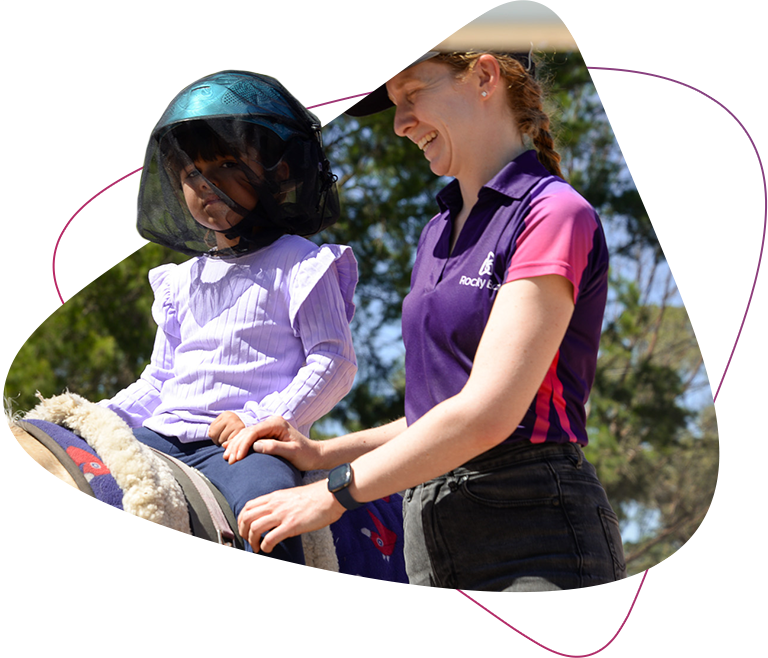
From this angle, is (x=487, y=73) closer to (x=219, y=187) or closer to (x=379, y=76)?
(x=379, y=76)

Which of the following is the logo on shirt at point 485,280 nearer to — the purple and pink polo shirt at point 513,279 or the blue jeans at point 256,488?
the purple and pink polo shirt at point 513,279

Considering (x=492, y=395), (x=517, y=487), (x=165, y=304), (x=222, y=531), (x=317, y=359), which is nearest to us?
(x=492, y=395)

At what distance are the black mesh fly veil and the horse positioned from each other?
59cm

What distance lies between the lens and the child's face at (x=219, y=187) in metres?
1.88

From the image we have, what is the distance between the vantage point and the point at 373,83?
4.78ft

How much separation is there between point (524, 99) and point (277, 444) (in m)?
0.85

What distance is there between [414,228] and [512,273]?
22.9 feet

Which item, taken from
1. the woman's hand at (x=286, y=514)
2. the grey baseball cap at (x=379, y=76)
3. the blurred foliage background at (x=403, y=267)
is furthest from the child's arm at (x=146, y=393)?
the blurred foliage background at (x=403, y=267)


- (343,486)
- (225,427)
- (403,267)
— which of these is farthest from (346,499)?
(403,267)

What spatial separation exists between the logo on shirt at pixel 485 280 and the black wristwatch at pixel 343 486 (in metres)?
0.35

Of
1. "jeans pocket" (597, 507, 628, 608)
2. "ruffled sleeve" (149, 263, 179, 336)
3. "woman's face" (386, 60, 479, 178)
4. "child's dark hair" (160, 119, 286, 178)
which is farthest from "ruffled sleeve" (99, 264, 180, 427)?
"jeans pocket" (597, 507, 628, 608)

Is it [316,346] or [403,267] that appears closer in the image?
[316,346]

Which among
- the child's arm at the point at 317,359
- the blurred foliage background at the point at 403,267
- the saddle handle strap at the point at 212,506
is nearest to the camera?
the saddle handle strap at the point at 212,506
